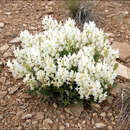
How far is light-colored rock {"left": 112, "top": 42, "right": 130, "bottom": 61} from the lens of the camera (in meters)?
4.32

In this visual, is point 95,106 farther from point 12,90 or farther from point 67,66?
point 12,90

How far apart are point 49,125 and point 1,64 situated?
1.32m

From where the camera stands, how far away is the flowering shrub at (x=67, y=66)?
285 centimetres

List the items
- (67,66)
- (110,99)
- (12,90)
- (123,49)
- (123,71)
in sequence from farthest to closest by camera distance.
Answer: (123,49) → (123,71) → (12,90) → (110,99) → (67,66)

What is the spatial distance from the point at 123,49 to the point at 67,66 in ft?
6.17

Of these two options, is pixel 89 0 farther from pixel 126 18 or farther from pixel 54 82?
pixel 54 82

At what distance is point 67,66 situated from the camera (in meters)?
2.87

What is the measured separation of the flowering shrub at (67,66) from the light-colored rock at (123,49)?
42.5 inches

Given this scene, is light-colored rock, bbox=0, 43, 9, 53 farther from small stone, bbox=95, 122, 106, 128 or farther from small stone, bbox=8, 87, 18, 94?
small stone, bbox=95, 122, 106, 128

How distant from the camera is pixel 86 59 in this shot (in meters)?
2.87

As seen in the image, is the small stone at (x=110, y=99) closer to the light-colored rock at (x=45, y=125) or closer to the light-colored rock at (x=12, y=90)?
the light-colored rock at (x=45, y=125)

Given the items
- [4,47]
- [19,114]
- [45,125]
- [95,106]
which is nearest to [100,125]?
[95,106]

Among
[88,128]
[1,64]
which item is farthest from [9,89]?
[88,128]

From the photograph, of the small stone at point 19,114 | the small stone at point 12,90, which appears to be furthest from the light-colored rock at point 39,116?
the small stone at point 12,90
